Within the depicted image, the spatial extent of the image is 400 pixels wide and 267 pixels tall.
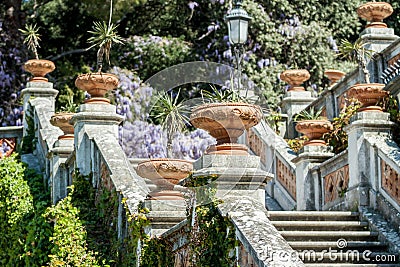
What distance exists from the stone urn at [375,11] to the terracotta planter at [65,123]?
516 centimetres

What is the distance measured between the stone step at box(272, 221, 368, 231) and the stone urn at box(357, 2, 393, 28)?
17.2 feet

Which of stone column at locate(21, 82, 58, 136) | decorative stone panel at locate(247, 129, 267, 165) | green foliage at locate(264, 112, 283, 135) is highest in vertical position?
stone column at locate(21, 82, 58, 136)

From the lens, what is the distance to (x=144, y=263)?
382 inches

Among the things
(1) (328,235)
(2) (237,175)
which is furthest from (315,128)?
(2) (237,175)

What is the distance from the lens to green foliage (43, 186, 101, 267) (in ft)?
35.1

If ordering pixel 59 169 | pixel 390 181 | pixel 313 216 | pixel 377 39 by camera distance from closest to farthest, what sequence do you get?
pixel 390 181, pixel 313 216, pixel 59 169, pixel 377 39

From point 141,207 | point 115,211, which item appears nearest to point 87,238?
point 115,211

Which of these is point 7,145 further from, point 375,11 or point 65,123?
point 375,11

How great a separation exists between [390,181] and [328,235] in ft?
3.58

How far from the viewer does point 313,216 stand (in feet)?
37.4

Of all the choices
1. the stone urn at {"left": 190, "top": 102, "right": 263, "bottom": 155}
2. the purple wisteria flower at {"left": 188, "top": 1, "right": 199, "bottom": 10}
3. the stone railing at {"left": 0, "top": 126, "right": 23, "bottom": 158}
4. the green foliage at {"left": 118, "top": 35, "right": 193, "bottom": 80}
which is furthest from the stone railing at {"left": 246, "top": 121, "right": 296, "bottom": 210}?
the purple wisteria flower at {"left": 188, "top": 1, "right": 199, "bottom": 10}

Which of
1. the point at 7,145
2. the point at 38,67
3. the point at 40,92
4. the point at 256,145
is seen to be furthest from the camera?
the point at 7,145

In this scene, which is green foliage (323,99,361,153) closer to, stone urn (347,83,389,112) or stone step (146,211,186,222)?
stone urn (347,83,389,112)

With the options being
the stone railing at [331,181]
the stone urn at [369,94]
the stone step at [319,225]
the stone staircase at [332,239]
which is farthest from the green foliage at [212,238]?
the stone railing at [331,181]
